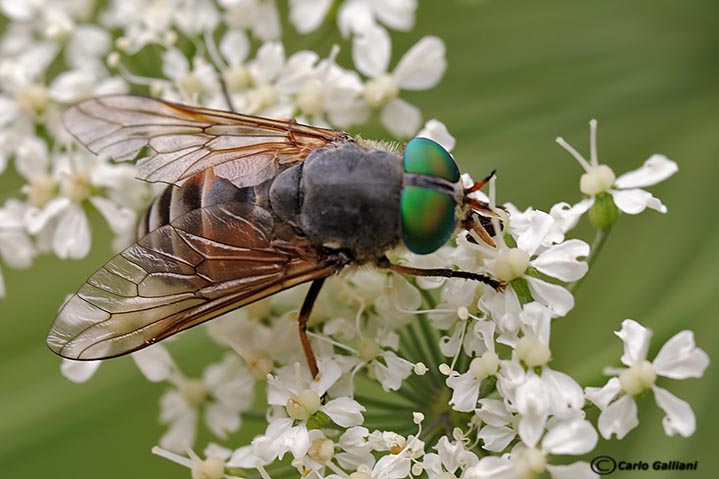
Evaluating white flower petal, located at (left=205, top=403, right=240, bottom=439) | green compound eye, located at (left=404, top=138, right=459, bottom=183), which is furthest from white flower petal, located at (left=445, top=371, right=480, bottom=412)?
white flower petal, located at (left=205, top=403, right=240, bottom=439)

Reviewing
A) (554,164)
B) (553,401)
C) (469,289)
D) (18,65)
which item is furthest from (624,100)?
(18,65)

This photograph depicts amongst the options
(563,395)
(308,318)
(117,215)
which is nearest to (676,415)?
(563,395)

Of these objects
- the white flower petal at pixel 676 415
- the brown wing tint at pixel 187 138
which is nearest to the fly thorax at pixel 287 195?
the brown wing tint at pixel 187 138

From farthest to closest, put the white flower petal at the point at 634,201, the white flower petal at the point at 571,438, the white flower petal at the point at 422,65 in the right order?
the white flower petal at the point at 422,65
the white flower petal at the point at 634,201
the white flower petal at the point at 571,438

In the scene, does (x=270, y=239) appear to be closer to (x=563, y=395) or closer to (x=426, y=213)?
(x=426, y=213)

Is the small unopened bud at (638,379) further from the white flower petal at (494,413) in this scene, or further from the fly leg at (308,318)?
the fly leg at (308,318)
